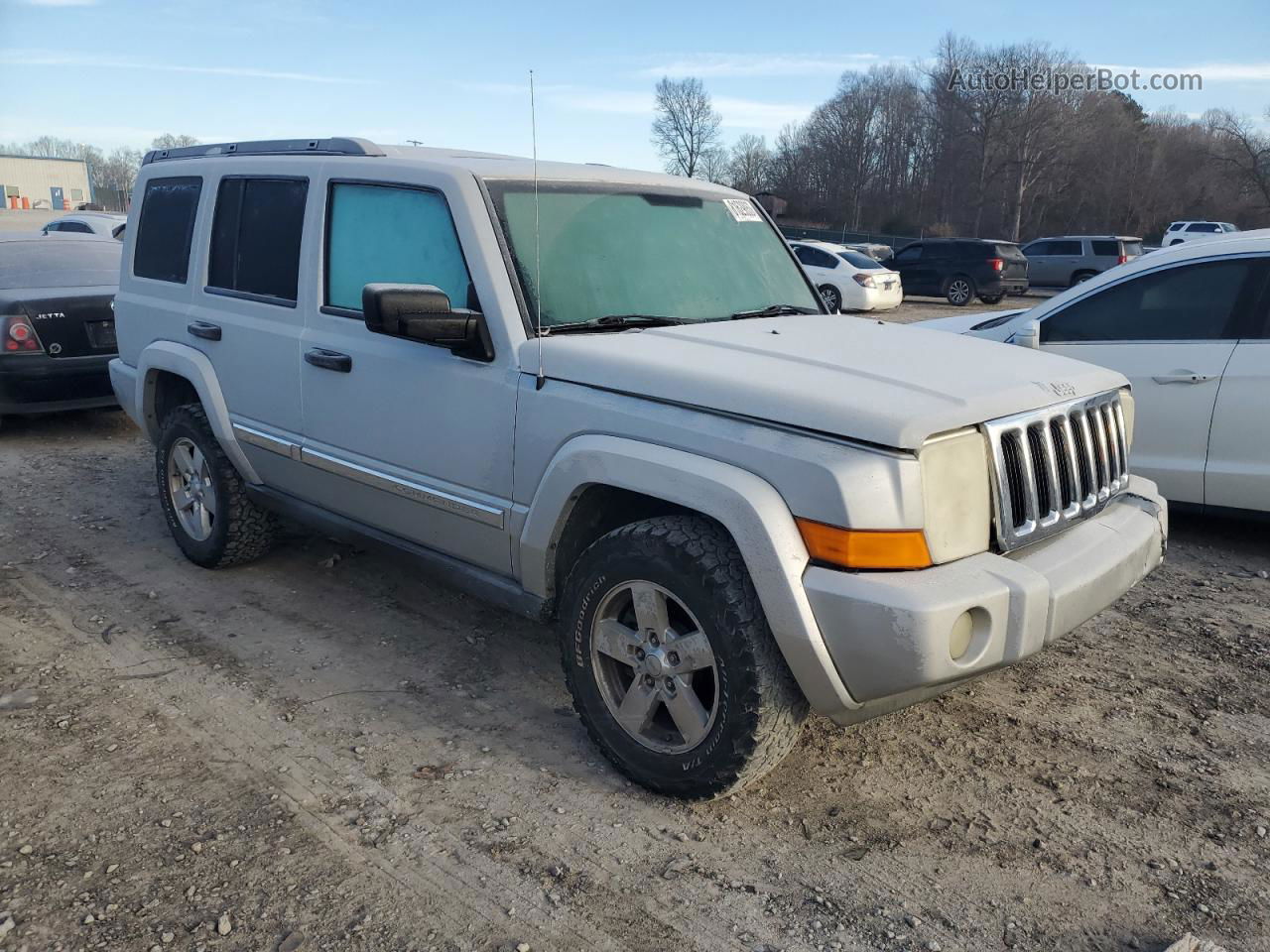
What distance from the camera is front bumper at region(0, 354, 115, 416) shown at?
753 cm

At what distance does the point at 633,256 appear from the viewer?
3812 millimetres

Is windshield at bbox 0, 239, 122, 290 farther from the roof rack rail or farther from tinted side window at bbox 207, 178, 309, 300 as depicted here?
tinted side window at bbox 207, 178, 309, 300

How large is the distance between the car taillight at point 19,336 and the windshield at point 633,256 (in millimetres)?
5514

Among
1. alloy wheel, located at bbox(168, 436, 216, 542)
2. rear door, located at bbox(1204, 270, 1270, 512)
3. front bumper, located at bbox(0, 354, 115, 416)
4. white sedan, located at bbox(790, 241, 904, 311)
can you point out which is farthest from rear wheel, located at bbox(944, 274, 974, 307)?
alloy wheel, located at bbox(168, 436, 216, 542)

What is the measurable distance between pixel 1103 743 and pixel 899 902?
128 cm

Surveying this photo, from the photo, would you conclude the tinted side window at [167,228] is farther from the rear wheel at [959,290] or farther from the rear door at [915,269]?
the rear door at [915,269]

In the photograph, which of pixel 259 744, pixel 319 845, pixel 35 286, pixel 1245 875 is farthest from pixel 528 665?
pixel 35 286

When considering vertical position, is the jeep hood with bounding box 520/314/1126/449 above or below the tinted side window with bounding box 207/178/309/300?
below

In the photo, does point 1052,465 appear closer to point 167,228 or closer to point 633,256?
point 633,256

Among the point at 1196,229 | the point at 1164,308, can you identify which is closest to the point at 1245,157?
the point at 1196,229

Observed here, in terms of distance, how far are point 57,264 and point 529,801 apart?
7191mm

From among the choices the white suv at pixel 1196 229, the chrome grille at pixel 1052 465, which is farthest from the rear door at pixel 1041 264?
the chrome grille at pixel 1052 465

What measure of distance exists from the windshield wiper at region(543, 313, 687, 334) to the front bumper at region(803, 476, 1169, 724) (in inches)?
49.9

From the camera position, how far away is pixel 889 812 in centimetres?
315
